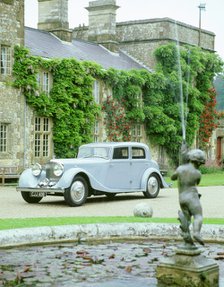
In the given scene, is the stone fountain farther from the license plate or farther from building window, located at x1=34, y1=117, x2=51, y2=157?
building window, located at x1=34, y1=117, x2=51, y2=157

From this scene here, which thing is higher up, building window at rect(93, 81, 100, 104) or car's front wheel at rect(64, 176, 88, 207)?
building window at rect(93, 81, 100, 104)

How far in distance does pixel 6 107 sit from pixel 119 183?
918 cm

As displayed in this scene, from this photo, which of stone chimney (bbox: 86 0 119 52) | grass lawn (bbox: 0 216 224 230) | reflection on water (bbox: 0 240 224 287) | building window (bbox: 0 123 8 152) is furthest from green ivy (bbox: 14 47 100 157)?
reflection on water (bbox: 0 240 224 287)

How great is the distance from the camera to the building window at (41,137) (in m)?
25.9

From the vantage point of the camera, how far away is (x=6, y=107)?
24.5 m

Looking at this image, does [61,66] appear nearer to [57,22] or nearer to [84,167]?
[57,22]

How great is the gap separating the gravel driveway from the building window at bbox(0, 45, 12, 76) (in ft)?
22.3

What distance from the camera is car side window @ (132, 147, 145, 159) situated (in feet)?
57.0

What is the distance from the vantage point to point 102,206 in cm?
1516

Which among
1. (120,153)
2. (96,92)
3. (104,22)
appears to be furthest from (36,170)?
(104,22)

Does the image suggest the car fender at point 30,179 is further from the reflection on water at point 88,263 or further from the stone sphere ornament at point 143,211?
the reflection on water at point 88,263

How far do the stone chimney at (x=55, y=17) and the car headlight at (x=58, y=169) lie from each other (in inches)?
641

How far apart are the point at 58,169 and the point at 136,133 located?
16327mm

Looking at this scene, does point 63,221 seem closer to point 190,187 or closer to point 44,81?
point 190,187
